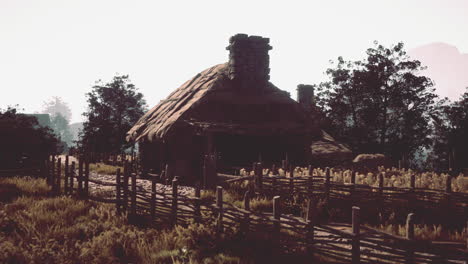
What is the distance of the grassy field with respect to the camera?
5.59 meters

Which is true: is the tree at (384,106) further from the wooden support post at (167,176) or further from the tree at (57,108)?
the tree at (57,108)

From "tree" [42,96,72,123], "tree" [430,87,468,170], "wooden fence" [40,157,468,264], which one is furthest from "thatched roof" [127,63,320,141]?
"tree" [42,96,72,123]

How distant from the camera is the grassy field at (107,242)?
5594 mm

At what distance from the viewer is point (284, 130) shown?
15516 millimetres

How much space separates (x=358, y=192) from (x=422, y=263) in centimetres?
433

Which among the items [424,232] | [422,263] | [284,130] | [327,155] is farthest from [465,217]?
[327,155]

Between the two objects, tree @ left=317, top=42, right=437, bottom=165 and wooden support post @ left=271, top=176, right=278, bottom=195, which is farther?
tree @ left=317, top=42, right=437, bottom=165

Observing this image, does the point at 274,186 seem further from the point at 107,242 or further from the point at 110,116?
the point at 110,116

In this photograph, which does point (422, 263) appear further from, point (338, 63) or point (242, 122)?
point (338, 63)

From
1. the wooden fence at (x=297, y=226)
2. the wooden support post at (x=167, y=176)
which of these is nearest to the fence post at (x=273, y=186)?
A: the wooden fence at (x=297, y=226)

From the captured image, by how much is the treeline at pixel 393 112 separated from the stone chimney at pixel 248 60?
43.2 feet

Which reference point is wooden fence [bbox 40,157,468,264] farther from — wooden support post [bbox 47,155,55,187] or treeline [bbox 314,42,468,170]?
treeline [bbox 314,42,468,170]

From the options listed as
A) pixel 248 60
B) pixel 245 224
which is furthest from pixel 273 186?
pixel 248 60

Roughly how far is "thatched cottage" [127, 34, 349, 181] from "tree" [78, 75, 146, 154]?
15419 millimetres
